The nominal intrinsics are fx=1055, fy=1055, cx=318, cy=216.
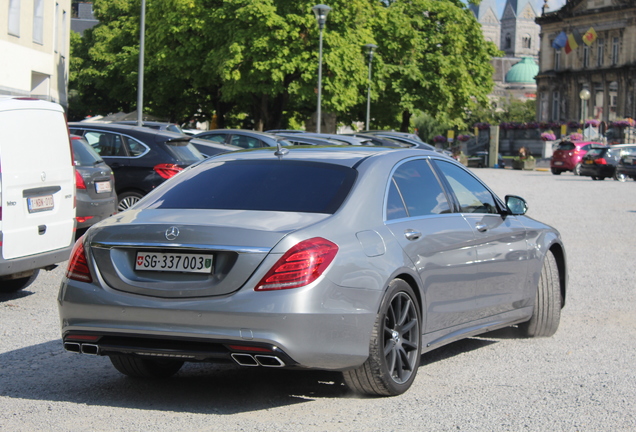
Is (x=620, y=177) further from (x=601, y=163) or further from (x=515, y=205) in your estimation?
(x=515, y=205)

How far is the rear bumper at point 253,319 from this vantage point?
532 cm

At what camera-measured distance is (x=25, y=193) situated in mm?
9430

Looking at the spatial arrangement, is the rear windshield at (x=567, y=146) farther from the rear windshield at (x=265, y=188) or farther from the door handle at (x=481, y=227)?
the rear windshield at (x=265, y=188)

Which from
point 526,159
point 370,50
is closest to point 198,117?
point 370,50

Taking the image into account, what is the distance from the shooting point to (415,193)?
6625 mm

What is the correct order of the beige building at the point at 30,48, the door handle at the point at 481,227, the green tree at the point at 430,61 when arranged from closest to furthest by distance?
the door handle at the point at 481,227, the beige building at the point at 30,48, the green tree at the point at 430,61

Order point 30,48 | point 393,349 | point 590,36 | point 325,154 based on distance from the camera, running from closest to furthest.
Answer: point 393,349 → point 325,154 → point 30,48 → point 590,36

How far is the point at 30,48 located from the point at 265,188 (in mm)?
26921

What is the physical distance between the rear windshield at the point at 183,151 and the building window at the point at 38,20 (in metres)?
16.4

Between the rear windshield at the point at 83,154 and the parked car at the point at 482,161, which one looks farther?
→ the parked car at the point at 482,161

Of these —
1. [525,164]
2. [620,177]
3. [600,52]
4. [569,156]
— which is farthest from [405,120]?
[600,52]

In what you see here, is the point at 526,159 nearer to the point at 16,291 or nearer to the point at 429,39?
the point at 429,39

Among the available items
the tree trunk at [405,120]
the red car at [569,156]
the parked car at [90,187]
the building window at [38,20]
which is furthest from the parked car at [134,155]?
the tree trunk at [405,120]

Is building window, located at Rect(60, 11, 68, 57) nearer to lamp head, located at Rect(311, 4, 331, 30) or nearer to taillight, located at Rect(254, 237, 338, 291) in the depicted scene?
lamp head, located at Rect(311, 4, 331, 30)
